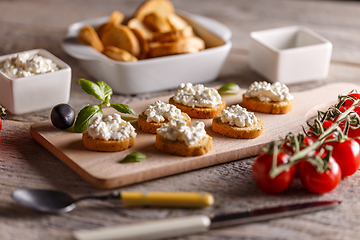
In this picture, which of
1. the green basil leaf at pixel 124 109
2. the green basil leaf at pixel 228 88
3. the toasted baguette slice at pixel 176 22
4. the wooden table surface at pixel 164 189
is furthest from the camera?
the toasted baguette slice at pixel 176 22

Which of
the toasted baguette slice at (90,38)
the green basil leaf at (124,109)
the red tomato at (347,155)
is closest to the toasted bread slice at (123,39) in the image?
the toasted baguette slice at (90,38)

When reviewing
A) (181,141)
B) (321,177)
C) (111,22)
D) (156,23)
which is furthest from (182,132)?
(111,22)

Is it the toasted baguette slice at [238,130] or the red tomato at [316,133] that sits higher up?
the red tomato at [316,133]

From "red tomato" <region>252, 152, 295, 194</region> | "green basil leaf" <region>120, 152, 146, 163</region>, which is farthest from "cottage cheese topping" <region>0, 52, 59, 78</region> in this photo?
"red tomato" <region>252, 152, 295, 194</region>

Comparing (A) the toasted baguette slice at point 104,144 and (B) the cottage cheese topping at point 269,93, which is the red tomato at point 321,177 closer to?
(B) the cottage cheese topping at point 269,93

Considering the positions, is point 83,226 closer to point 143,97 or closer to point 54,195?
point 54,195

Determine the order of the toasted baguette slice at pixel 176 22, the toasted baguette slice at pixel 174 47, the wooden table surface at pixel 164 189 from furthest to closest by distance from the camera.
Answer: the toasted baguette slice at pixel 176 22 < the toasted baguette slice at pixel 174 47 < the wooden table surface at pixel 164 189
